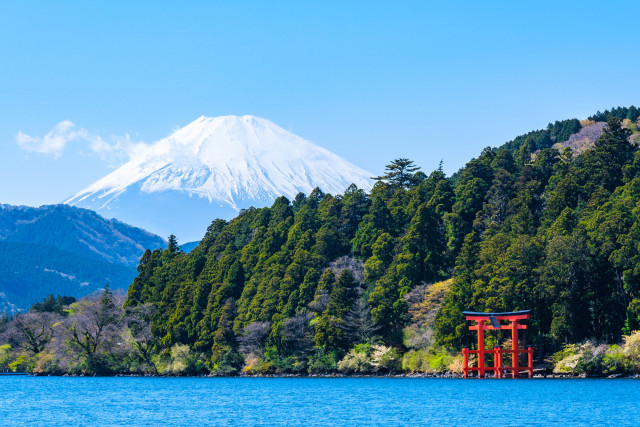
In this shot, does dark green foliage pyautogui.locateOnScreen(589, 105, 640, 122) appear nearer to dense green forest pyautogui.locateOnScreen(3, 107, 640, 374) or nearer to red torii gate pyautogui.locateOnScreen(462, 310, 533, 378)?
dense green forest pyautogui.locateOnScreen(3, 107, 640, 374)

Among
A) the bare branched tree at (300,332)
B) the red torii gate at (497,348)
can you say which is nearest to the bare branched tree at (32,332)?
the bare branched tree at (300,332)

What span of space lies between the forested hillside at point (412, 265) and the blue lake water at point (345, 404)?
245 inches

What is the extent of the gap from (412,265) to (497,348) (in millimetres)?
12798

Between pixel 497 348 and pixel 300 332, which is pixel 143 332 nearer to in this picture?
pixel 300 332

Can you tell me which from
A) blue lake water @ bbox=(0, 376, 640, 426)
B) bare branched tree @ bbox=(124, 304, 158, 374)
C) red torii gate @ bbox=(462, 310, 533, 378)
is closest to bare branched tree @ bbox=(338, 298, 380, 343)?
blue lake water @ bbox=(0, 376, 640, 426)

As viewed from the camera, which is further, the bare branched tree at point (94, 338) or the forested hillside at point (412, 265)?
the bare branched tree at point (94, 338)

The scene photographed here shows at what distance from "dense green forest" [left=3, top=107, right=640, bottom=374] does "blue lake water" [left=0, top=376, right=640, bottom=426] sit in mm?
6084

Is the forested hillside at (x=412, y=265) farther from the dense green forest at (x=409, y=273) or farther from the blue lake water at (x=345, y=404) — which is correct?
the blue lake water at (x=345, y=404)

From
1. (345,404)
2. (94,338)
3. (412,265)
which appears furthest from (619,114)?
(345,404)

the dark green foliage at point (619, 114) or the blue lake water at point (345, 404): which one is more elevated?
the dark green foliage at point (619, 114)

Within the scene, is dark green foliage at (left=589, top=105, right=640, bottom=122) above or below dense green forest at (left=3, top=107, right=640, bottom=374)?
above

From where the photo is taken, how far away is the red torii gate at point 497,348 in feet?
173

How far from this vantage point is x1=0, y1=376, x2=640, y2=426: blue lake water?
105 feet

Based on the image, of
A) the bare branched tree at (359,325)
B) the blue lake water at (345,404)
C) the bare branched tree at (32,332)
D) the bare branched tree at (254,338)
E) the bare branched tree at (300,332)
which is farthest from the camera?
the bare branched tree at (32,332)
